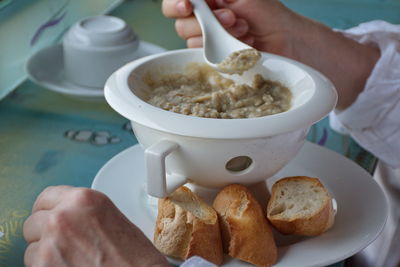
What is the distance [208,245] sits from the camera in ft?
2.12

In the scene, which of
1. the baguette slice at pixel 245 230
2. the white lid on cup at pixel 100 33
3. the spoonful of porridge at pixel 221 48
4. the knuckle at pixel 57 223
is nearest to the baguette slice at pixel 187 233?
the baguette slice at pixel 245 230

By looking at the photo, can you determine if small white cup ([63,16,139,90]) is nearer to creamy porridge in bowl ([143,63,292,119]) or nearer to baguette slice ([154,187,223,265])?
creamy porridge in bowl ([143,63,292,119])

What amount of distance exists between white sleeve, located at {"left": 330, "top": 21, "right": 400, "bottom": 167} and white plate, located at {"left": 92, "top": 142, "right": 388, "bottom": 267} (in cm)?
18

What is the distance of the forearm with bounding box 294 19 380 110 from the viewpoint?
112 centimetres

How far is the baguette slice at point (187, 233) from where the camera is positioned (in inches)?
25.4

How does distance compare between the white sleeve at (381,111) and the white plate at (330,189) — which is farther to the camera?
the white sleeve at (381,111)

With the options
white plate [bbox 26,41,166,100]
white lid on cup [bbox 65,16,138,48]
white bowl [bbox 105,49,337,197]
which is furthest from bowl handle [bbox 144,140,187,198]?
white lid on cup [bbox 65,16,138,48]

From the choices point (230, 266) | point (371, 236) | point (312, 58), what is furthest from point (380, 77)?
point (230, 266)

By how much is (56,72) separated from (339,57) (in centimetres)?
57

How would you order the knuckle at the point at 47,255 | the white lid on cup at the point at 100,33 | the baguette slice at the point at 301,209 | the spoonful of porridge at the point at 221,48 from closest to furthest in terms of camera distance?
1. the knuckle at the point at 47,255
2. the baguette slice at the point at 301,209
3. the spoonful of porridge at the point at 221,48
4. the white lid on cup at the point at 100,33

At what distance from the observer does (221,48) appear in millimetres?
937

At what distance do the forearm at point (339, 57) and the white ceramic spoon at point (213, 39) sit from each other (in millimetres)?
259

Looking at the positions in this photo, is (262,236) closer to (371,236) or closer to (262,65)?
(371,236)

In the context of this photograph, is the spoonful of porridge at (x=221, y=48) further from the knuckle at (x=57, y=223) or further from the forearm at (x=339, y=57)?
the knuckle at (x=57, y=223)
